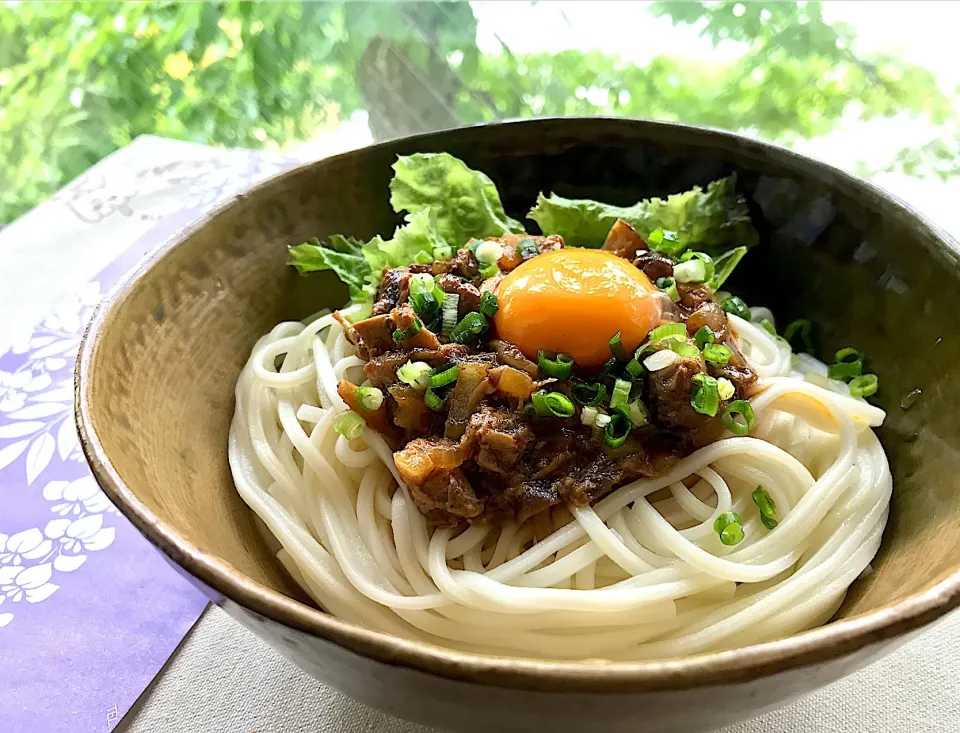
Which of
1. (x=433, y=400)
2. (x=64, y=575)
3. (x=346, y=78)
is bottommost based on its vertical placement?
(x=64, y=575)

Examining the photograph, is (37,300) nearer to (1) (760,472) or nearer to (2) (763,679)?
(1) (760,472)

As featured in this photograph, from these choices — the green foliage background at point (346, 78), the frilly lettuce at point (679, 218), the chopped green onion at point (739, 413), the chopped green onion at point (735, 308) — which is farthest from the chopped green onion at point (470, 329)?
the green foliage background at point (346, 78)

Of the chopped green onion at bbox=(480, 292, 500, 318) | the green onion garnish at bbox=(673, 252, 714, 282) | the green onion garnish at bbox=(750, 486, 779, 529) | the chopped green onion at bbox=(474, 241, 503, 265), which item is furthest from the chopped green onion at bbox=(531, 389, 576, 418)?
the green onion garnish at bbox=(673, 252, 714, 282)

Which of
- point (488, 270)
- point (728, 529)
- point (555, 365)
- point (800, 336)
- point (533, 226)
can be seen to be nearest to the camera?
point (728, 529)

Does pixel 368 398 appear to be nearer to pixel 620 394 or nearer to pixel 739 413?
pixel 620 394

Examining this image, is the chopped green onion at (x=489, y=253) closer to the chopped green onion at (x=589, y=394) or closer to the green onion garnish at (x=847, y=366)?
the chopped green onion at (x=589, y=394)

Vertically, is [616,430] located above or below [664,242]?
below

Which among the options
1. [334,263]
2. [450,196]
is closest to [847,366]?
[450,196]

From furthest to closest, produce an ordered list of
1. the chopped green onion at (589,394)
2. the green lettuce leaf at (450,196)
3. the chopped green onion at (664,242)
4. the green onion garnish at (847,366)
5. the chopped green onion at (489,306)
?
the green lettuce leaf at (450,196), the chopped green onion at (664,242), the green onion garnish at (847,366), the chopped green onion at (489,306), the chopped green onion at (589,394)
